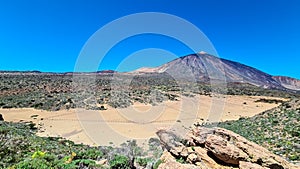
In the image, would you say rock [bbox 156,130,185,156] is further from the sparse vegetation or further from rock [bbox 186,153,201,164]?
the sparse vegetation

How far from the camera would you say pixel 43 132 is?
17266 mm

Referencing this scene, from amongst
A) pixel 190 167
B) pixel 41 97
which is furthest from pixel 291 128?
pixel 41 97

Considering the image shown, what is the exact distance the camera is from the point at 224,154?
7.21 m

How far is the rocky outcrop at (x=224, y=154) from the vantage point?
260 inches

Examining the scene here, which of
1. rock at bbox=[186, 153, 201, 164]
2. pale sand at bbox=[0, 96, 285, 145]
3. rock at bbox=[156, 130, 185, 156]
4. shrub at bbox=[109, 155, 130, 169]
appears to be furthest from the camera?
pale sand at bbox=[0, 96, 285, 145]

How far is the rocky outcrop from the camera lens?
21.6ft

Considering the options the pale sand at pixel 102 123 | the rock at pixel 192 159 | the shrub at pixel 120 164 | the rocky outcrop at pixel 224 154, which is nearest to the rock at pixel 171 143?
the rocky outcrop at pixel 224 154

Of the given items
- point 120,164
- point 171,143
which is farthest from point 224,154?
point 120,164

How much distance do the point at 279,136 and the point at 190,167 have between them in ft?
38.6

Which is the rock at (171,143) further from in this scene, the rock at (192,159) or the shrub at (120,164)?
the shrub at (120,164)

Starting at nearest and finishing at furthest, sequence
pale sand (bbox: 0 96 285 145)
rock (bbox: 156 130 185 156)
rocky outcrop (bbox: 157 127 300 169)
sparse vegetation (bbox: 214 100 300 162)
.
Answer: rocky outcrop (bbox: 157 127 300 169), rock (bbox: 156 130 185 156), sparse vegetation (bbox: 214 100 300 162), pale sand (bbox: 0 96 285 145)

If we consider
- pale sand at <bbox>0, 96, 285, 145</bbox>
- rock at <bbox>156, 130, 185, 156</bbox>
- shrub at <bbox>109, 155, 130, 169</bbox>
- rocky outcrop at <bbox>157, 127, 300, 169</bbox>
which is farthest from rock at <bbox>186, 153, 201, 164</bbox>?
pale sand at <bbox>0, 96, 285, 145</bbox>

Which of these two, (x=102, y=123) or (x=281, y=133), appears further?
(x=102, y=123)

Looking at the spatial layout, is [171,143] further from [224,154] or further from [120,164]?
[224,154]
